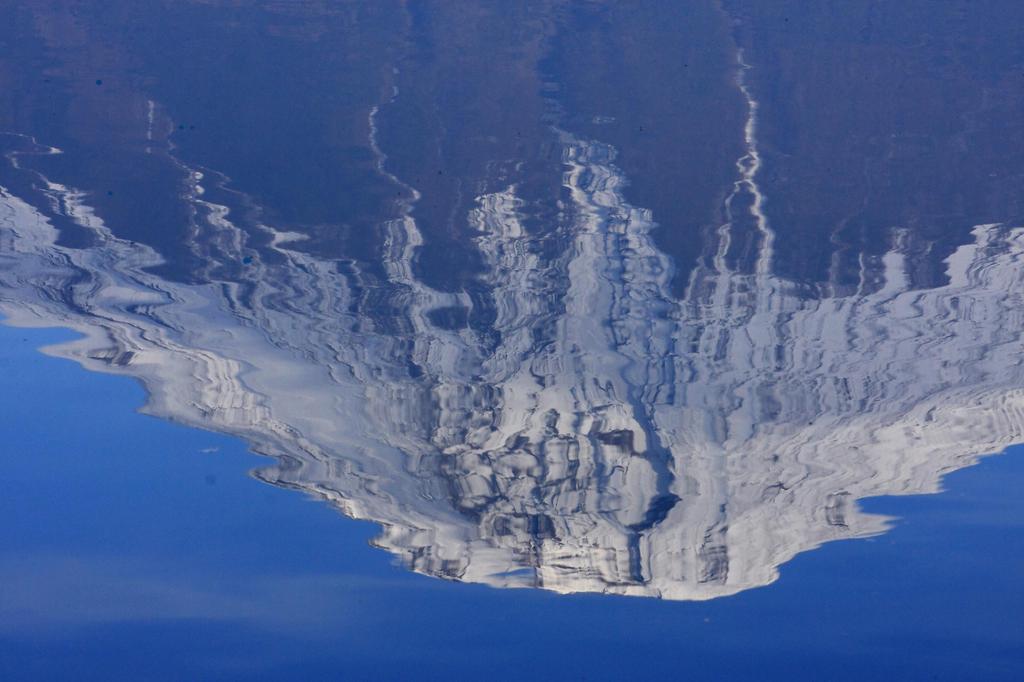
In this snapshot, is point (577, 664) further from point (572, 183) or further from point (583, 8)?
point (583, 8)

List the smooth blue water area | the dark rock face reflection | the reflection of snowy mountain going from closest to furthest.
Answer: the smooth blue water area → the reflection of snowy mountain → the dark rock face reflection

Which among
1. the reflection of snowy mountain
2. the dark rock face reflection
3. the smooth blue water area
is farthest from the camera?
the dark rock face reflection

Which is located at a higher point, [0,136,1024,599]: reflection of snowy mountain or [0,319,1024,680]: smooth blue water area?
[0,136,1024,599]: reflection of snowy mountain

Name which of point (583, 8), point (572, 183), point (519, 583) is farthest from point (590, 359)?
point (583, 8)

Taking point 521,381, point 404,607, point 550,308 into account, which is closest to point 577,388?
point 521,381

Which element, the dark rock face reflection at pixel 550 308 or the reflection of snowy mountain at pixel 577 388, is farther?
the dark rock face reflection at pixel 550 308
